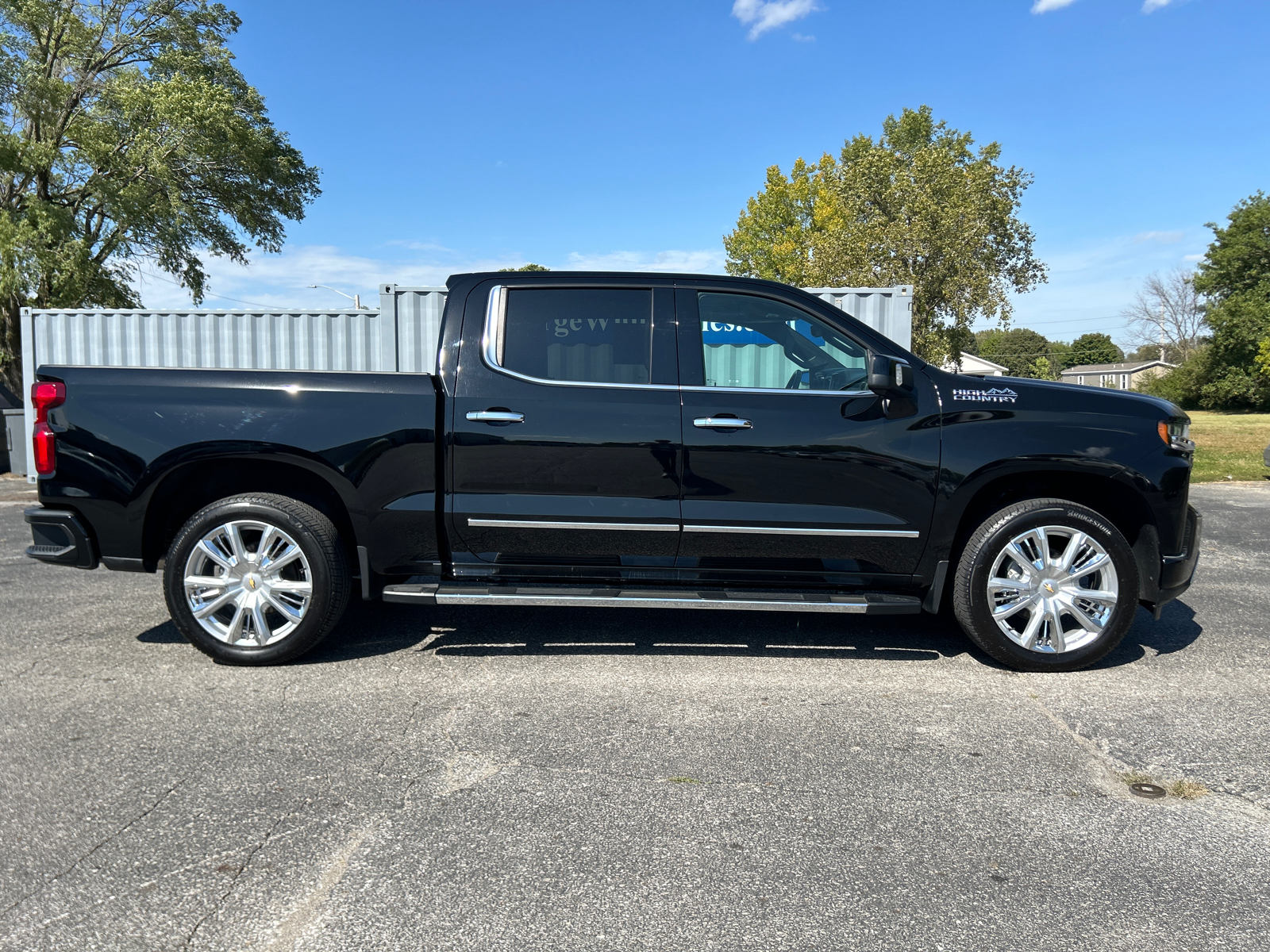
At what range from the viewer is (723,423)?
415cm

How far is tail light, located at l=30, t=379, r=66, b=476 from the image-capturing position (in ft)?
13.8

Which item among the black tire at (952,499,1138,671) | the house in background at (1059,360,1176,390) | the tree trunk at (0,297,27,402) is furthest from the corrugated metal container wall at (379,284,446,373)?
the house in background at (1059,360,1176,390)

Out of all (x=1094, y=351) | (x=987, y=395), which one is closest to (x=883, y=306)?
(x=987, y=395)

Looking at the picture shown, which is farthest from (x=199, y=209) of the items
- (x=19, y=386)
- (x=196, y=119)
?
(x=19, y=386)

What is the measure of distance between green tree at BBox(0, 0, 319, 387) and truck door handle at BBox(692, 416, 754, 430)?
21134 millimetres

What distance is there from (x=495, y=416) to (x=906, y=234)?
3088 cm

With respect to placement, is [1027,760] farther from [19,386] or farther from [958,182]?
[958,182]

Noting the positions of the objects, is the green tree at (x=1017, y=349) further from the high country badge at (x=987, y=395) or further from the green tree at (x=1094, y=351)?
the high country badge at (x=987, y=395)

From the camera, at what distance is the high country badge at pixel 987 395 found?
13.8ft

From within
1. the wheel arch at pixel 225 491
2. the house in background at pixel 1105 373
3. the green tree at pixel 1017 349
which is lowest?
the wheel arch at pixel 225 491

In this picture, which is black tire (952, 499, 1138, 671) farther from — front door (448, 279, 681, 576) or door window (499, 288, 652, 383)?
door window (499, 288, 652, 383)

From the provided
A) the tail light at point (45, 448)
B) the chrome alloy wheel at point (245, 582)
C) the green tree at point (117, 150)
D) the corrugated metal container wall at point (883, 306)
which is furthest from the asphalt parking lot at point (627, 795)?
the green tree at point (117, 150)

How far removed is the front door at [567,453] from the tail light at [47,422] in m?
1.93

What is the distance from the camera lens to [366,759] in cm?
321
